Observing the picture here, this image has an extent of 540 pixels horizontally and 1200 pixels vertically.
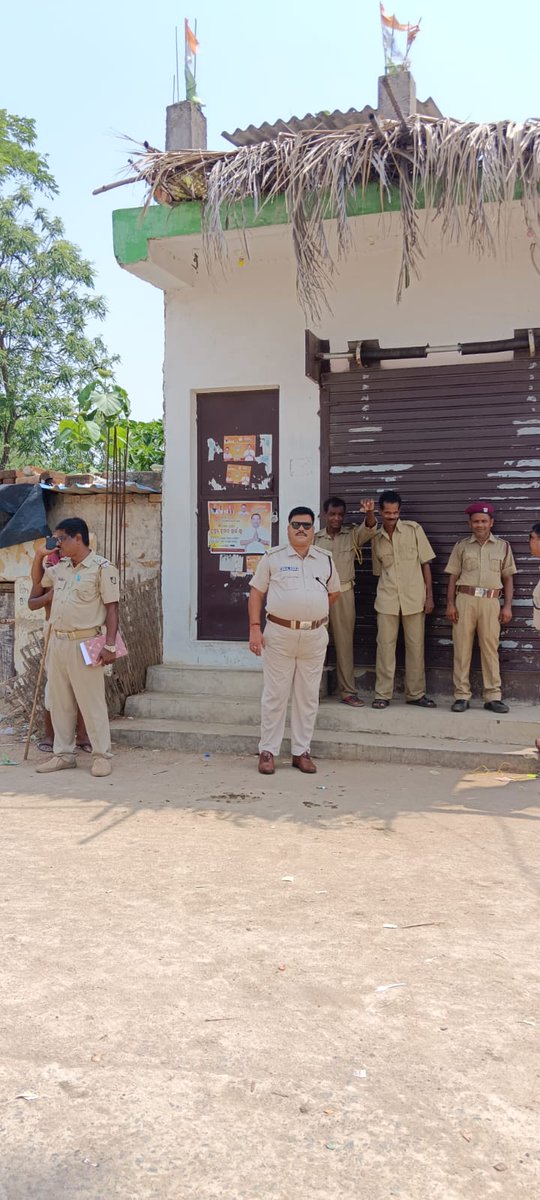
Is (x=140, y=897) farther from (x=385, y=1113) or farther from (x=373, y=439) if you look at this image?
(x=373, y=439)

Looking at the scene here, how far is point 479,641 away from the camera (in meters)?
6.76

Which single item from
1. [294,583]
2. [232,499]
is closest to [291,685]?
[294,583]

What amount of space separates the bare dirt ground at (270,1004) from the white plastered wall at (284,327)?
10.7ft

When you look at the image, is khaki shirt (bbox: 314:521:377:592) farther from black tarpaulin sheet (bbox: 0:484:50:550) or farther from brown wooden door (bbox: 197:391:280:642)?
black tarpaulin sheet (bbox: 0:484:50:550)

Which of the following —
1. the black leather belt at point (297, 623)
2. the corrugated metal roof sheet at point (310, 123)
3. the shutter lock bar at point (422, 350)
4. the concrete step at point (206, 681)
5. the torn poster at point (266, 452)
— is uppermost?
the corrugated metal roof sheet at point (310, 123)

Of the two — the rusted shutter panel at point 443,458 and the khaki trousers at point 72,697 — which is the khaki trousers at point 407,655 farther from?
the khaki trousers at point 72,697

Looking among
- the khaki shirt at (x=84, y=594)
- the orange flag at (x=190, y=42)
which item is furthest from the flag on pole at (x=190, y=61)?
the khaki shirt at (x=84, y=594)

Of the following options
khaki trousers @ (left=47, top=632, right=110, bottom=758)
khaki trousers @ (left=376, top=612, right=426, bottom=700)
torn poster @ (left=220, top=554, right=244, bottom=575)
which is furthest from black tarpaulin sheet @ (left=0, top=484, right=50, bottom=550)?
khaki trousers @ (left=376, top=612, right=426, bottom=700)

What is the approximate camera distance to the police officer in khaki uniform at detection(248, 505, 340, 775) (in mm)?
5859

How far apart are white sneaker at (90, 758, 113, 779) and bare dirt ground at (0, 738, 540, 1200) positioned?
2.80 ft

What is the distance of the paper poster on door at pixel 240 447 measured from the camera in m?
7.73

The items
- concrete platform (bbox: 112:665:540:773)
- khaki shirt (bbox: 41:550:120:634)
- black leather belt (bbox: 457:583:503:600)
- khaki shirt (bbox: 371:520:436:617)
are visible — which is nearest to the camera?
khaki shirt (bbox: 41:550:120:634)

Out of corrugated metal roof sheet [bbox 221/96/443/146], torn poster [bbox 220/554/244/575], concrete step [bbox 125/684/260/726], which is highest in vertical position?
corrugated metal roof sheet [bbox 221/96/443/146]

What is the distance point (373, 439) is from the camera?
7.33 metres
